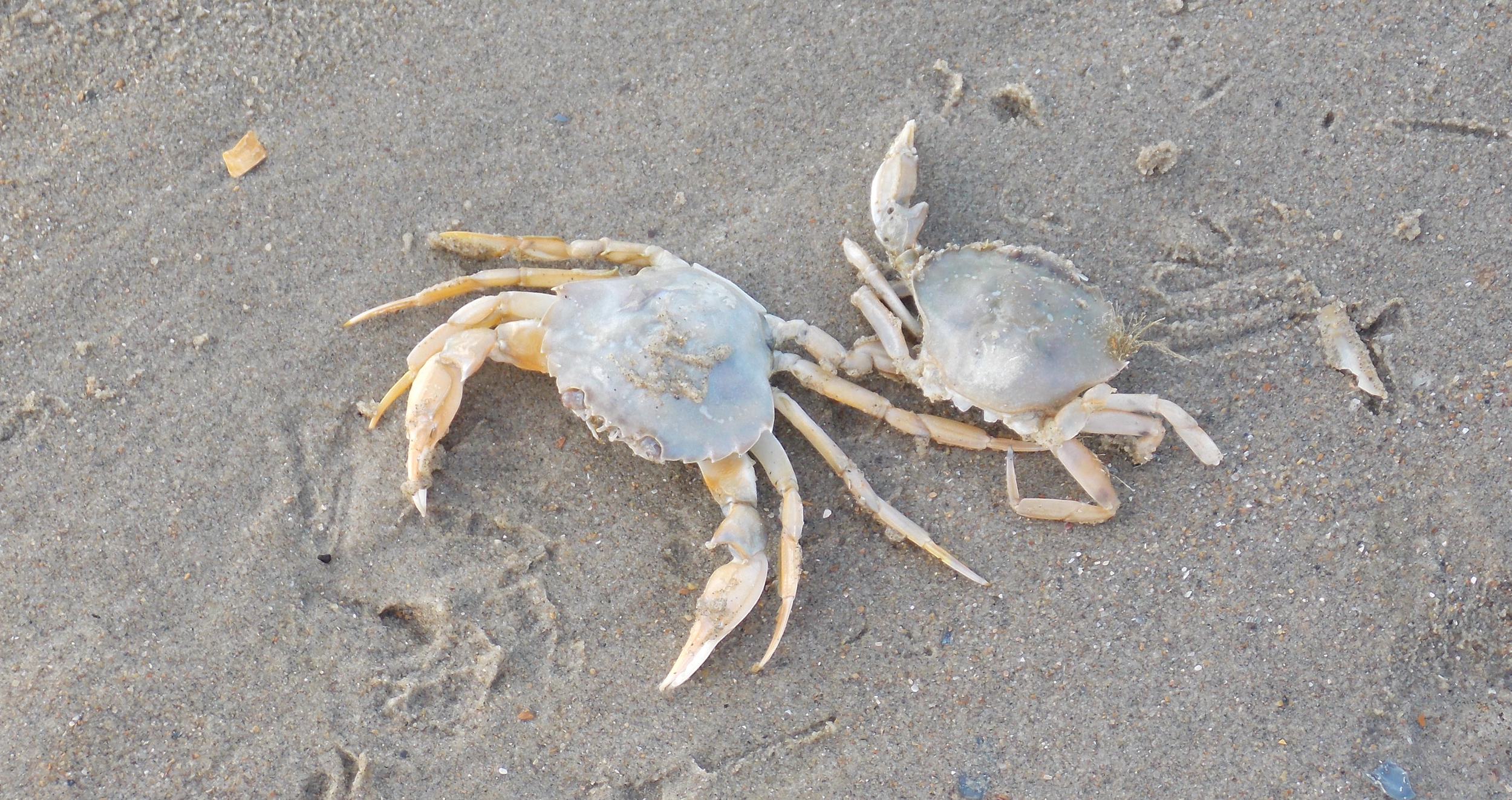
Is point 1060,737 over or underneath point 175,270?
underneath

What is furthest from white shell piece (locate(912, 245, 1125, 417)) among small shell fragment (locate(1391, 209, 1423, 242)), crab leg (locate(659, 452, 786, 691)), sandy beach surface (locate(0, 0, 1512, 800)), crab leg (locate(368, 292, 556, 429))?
crab leg (locate(368, 292, 556, 429))

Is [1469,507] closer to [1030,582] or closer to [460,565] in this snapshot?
[1030,582]

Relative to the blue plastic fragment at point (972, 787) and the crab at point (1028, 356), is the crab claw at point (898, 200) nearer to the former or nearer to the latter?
the crab at point (1028, 356)

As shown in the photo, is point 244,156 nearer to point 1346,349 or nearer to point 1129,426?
point 1129,426

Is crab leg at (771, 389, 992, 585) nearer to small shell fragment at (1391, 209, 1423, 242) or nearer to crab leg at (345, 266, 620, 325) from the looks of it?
crab leg at (345, 266, 620, 325)

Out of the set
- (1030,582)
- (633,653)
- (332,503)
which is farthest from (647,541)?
(1030,582)

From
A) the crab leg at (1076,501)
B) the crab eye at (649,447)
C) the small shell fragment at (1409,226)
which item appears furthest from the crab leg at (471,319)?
the small shell fragment at (1409,226)
